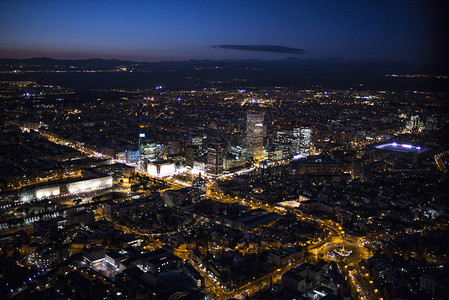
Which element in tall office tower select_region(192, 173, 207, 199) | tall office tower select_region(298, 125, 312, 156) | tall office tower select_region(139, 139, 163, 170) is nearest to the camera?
tall office tower select_region(192, 173, 207, 199)

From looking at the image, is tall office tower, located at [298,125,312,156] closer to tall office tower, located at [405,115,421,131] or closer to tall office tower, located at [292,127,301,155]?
tall office tower, located at [292,127,301,155]

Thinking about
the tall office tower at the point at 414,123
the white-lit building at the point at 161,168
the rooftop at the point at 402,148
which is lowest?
the white-lit building at the point at 161,168

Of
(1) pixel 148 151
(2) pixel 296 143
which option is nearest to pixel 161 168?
(1) pixel 148 151

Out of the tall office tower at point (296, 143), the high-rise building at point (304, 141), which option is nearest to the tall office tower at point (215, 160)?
the tall office tower at point (296, 143)

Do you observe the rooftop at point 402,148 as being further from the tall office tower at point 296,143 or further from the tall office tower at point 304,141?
the tall office tower at point 296,143

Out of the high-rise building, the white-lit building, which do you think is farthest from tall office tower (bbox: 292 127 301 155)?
the white-lit building

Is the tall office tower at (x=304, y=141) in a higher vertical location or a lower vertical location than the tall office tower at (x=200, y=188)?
higher
